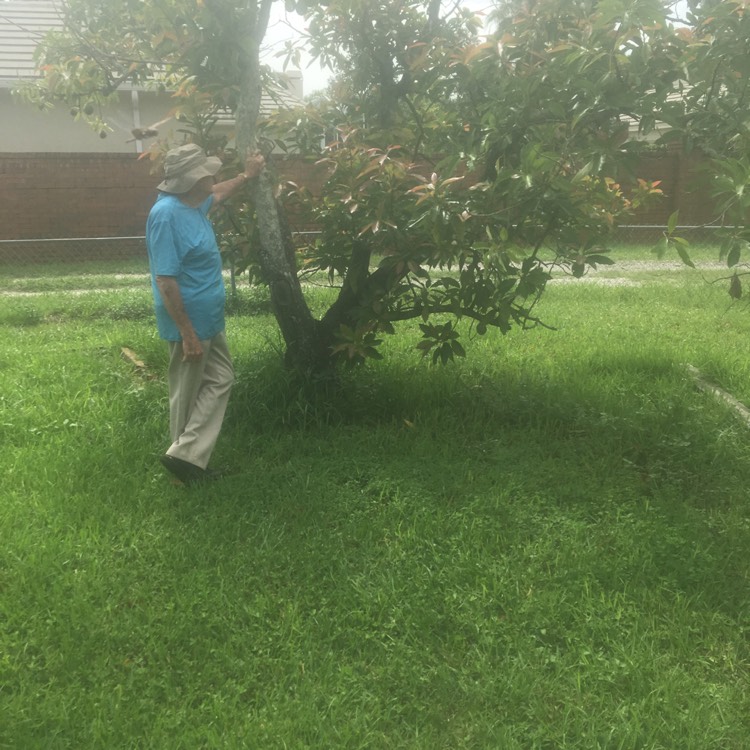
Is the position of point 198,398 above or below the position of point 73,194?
below

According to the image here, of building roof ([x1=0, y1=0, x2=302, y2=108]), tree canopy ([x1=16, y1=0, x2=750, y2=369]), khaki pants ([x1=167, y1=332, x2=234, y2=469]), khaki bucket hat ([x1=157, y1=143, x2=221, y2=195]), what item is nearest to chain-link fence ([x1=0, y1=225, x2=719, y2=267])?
building roof ([x1=0, y1=0, x2=302, y2=108])

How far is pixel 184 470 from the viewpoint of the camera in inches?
154

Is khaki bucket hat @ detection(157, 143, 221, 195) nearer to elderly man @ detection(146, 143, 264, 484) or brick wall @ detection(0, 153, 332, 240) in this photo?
elderly man @ detection(146, 143, 264, 484)

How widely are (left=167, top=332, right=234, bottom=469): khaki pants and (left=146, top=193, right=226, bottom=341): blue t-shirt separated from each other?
0.39ft

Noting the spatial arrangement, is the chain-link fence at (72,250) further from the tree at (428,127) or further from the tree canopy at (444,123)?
the tree at (428,127)

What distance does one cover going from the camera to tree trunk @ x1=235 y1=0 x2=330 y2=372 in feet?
14.7

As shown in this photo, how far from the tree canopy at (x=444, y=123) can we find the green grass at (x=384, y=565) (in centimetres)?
70

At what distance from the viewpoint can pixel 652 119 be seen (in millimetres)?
3764

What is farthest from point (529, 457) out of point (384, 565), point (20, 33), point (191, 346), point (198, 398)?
point (20, 33)

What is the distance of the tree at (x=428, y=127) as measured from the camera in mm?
3766

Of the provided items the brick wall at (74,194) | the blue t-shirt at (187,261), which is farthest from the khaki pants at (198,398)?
the brick wall at (74,194)

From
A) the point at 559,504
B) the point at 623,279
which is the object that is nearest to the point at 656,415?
the point at 559,504

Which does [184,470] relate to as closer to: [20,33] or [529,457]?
[529,457]

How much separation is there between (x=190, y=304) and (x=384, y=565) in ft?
5.21
